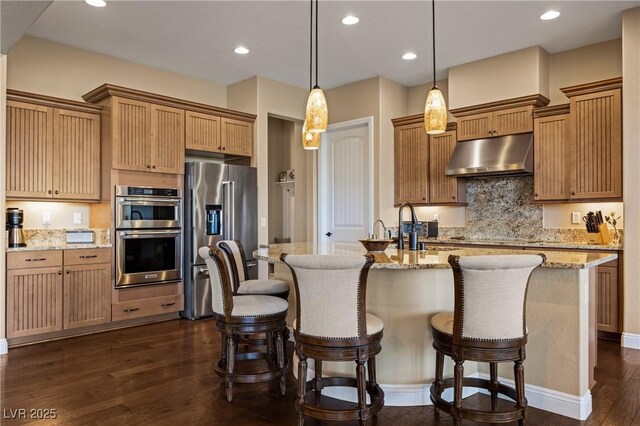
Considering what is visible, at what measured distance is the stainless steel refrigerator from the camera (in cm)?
507

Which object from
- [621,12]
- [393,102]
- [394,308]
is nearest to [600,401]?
[394,308]

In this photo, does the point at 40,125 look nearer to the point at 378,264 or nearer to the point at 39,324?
the point at 39,324

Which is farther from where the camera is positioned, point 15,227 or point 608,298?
point 15,227

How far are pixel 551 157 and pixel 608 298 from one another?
151 centimetres

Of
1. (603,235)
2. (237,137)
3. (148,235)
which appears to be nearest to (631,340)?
(603,235)

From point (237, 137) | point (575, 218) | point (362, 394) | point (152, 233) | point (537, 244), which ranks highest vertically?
point (237, 137)

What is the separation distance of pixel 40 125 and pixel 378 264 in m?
3.76

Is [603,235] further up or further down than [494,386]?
further up

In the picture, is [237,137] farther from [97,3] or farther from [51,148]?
[97,3]

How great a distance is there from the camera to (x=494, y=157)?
4.94 metres

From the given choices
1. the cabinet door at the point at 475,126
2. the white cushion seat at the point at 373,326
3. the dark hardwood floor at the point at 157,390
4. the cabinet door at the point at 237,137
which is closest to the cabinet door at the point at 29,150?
the dark hardwood floor at the point at 157,390

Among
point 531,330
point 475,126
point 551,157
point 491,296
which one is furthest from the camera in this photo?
point 475,126

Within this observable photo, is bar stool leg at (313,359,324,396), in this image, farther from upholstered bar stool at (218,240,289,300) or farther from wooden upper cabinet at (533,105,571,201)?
wooden upper cabinet at (533,105,571,201)

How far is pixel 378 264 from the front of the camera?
2.43 metres
